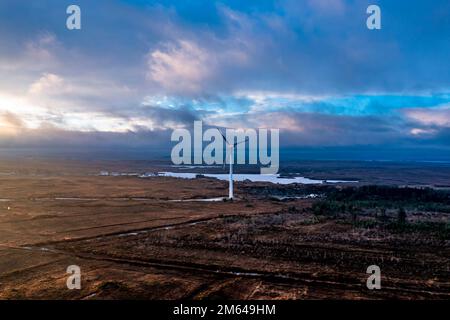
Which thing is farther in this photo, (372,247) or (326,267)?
(372,247)

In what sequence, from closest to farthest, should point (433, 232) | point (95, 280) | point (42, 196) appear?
1. point (95, 280)
2. point (433, 232)
3. point (42, 196)

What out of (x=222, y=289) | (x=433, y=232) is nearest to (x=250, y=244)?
(x=222, y=289)

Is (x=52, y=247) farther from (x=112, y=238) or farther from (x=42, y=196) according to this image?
(x=42, y=196)
